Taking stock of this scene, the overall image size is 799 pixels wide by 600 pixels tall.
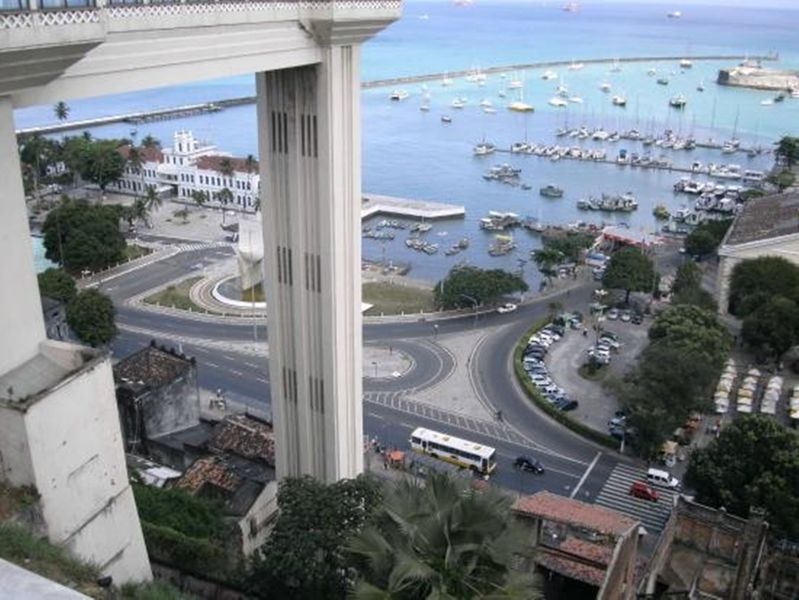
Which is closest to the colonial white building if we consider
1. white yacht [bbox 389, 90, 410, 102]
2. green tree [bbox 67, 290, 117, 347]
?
green tree [bbox 67, 290, 117, 347]

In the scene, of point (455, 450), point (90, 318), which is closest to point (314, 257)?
point (455, 450)

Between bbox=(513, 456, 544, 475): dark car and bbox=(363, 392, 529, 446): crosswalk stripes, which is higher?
bbox=(513, 456, 544, 475): dark car

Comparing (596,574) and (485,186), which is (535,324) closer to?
(596,574)

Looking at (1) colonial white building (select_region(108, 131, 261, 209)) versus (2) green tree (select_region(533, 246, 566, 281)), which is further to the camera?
(1) colonial white building (select_region(108, 131, 261, 209))

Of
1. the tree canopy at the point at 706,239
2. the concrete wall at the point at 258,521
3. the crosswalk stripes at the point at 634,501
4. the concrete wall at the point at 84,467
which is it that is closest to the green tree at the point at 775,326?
the crosswalk stripes at the point at 634,501

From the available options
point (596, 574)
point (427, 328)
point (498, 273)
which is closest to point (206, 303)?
point (427, 328)

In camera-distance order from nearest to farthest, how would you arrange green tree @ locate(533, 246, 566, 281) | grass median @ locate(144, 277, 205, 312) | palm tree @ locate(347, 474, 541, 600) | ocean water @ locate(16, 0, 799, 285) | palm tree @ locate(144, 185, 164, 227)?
palm tree @ locate(347, 474, 541, 600) → grass median @ locate(144, 277, 205, 312) → green tree @ locate(533, 246, 566, 281) → palm tree @ locate(144, 185, 164, 227) → ocean water @ locate(16, 0, 799, 285)

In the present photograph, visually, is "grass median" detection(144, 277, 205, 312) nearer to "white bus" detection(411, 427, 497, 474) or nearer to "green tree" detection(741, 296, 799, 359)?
"white bus" detection(411, 427, 497, 474)

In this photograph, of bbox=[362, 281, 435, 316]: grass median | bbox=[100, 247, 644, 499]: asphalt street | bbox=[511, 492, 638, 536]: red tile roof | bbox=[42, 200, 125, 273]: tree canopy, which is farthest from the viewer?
bbox=[42, 200, 125, 273]: tree canopy
